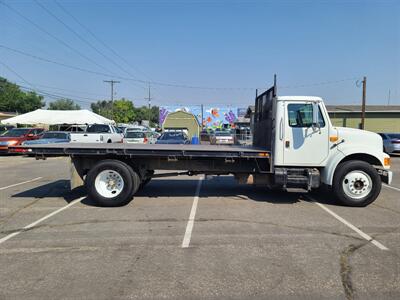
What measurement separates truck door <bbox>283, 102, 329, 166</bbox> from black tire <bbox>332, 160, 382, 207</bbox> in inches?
19.4

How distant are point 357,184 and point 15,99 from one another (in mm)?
91238

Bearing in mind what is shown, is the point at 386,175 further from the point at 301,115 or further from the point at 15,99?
the point at 15,99

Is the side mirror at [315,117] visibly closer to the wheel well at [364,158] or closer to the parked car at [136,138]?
the wheel well at [364,158]

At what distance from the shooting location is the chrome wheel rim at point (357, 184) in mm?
7770

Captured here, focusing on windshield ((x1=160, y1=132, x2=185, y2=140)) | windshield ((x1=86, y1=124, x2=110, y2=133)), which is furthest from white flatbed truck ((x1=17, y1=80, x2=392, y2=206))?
windshield ((x1=86, y1=124, x2=110, y2=133))

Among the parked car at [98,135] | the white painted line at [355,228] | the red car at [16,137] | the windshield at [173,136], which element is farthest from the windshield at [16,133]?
the white painted line at [355,228]

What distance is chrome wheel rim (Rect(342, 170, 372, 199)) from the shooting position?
7.77 m

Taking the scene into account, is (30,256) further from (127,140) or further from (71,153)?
(127,140)

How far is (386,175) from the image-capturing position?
8000 mm

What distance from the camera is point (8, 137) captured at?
22406mm

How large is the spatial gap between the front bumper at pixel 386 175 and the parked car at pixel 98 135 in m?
18.4

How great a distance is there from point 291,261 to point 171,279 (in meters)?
1.68

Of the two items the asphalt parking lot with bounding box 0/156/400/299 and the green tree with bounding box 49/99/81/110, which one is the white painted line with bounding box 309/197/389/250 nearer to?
the asphalt parking lot with bounding box 0/156/400/299

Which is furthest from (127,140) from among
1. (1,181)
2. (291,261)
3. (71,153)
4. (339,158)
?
(291,261)
